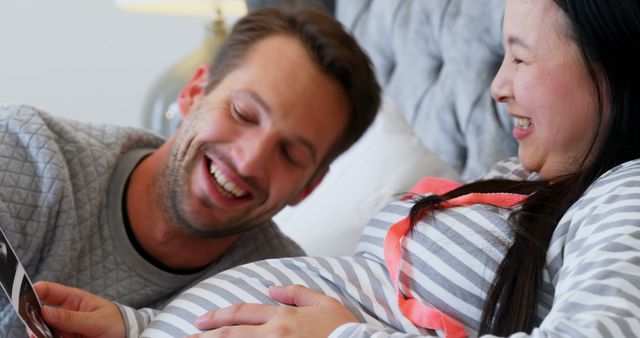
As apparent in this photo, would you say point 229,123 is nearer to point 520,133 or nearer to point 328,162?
point 328,162

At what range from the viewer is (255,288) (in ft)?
3.47

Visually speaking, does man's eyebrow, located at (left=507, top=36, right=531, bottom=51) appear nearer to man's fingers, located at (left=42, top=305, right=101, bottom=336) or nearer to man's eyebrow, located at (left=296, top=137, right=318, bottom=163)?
man's eyebrow, located at (left=296, top=137, right=318, bottom=163)

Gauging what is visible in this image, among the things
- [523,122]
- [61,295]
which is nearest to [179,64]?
[61,295]

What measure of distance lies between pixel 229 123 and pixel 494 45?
58 centimetres

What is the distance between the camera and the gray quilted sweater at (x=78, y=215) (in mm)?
1274

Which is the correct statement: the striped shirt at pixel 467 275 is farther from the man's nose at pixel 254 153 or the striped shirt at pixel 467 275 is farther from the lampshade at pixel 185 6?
the lampshade at pixel 185 6

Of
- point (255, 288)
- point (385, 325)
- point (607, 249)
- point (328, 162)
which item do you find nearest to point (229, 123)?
point (328, 162)

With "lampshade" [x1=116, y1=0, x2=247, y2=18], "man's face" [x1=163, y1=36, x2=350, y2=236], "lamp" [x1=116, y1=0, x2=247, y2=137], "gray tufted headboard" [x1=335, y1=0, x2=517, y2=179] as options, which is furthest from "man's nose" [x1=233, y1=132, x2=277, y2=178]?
"lampshade" [x1=116, y1=0, x2=247, y2=18]

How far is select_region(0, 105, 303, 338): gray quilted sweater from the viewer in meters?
1.27

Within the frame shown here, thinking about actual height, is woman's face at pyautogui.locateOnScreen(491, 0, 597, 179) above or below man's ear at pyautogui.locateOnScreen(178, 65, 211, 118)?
above

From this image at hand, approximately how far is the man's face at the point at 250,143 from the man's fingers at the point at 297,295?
39 centimetres

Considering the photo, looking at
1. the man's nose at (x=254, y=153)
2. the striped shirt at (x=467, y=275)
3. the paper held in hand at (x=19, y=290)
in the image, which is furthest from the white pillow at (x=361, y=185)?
the paper held in hand at (x=19, y=290)

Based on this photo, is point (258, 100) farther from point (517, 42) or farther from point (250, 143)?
point (517, 42)

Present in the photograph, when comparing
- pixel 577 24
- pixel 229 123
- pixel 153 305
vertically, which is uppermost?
pixel 577 24
